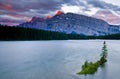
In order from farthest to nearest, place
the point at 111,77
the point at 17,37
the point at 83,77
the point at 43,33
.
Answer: the point at 43,33 < the point at 17,37 < the point at 111,77 < the point at 83,77

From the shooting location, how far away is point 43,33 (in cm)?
16488

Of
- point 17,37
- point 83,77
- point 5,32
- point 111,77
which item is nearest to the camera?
point 83,77

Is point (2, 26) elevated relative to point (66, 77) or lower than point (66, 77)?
elevated

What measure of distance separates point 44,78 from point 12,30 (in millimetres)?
108879

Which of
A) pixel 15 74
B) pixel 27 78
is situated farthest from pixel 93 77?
pixel 15 74

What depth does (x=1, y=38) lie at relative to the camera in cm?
13788

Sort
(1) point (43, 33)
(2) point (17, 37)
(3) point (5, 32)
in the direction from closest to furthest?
(3) point (5, 32) < (2) point (17, 37) < (1) point (43, 33)

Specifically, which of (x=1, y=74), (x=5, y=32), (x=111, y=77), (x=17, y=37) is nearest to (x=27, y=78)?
(x=1, y=74)

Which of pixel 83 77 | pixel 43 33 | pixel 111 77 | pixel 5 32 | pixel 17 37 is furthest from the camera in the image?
pixel 43 33

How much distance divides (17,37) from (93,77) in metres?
119

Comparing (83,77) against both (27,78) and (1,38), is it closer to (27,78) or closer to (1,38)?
(27,78)

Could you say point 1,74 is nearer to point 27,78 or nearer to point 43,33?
point 27,78

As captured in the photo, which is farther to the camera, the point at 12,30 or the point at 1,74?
the point at 12,30

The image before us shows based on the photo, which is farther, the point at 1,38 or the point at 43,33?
the point at 43,33
